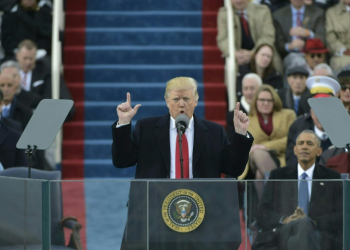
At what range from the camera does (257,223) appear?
16.4 ft

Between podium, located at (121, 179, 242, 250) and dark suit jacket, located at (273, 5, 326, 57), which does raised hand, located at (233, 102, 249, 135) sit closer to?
podium, located at (121, 179, 242, 250)

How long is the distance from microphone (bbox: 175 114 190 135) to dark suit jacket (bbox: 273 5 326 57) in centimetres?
643

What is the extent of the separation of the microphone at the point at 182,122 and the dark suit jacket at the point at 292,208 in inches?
22.4

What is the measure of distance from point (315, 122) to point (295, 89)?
1.41 m

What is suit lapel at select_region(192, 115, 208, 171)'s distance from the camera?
5.47m

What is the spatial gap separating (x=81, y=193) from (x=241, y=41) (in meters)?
6.78

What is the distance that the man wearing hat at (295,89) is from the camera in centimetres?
1030

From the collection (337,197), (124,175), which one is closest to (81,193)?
(337,197)

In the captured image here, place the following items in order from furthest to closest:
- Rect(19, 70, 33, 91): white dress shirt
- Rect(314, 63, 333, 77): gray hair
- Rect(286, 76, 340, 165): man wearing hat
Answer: Rect(19, 70, 33, 91): white dress shirt, Rect(314, 63, 333, 77): gray hair, Rect(286, 76, 340, 165): man wearing hat

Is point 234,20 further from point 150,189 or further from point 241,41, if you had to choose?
point 150,189

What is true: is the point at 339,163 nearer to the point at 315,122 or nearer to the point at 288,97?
the point at 315,122

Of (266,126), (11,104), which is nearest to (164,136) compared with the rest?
(266,126)

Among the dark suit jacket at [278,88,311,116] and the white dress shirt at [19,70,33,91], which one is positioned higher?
the white dress shirt at [19,70,33,91]

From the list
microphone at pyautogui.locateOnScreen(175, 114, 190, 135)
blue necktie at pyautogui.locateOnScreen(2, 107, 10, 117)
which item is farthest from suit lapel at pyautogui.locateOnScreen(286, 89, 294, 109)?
microphone at pyautogui.locateOnScreen(175, 114, 190, 135)
